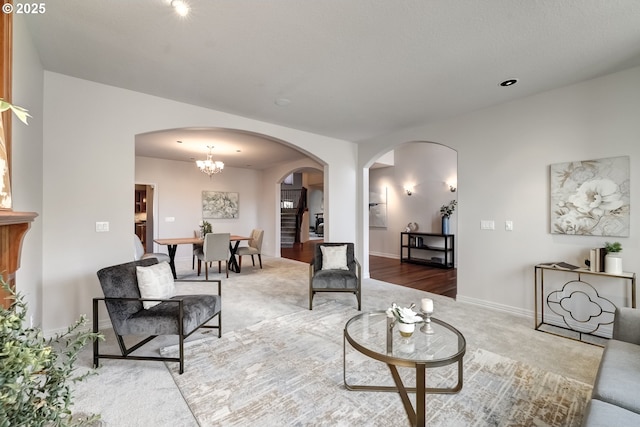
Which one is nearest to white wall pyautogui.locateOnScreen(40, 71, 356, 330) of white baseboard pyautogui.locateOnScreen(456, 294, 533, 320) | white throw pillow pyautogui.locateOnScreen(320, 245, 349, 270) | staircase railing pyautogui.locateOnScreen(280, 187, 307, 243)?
white throw pillow pyautogui.locateOnScreen(320, 245, 349, 270)

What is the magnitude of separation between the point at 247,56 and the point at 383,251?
6656 mm

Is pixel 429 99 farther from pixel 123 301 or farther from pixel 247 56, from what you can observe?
pixel 123 301

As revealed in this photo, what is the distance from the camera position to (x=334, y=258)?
4.08m

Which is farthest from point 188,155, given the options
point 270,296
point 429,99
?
point 429,99

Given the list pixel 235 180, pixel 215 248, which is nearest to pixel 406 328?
pixel 215 248

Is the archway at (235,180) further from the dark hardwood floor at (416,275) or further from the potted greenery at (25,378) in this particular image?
the potted greenery at (25,378)

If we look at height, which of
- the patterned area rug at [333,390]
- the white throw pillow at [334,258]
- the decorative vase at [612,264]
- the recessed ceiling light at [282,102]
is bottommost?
the patterned area rug at [333,390]

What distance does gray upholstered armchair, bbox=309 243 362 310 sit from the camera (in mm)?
3664

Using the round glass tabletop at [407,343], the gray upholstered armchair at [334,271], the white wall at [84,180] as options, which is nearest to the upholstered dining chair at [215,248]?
the white wall at [84,180]

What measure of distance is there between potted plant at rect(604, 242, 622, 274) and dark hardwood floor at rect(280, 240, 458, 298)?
189 cm

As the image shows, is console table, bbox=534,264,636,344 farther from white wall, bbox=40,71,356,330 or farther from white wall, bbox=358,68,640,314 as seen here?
white wall, bbox=40,71,356,330

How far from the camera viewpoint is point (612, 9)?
196 cm

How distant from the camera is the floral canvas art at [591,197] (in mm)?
2820

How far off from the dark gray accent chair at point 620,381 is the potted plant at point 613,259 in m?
0.93
